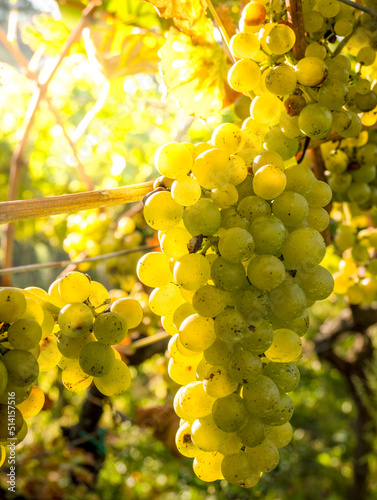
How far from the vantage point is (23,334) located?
358 mm

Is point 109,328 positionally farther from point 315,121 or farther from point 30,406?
point 315,121

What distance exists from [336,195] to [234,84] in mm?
353

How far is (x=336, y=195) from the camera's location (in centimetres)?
75

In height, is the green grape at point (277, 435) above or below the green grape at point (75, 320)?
below

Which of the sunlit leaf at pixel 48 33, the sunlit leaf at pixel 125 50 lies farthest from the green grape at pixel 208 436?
the sunlit leaf at pixel 48 33

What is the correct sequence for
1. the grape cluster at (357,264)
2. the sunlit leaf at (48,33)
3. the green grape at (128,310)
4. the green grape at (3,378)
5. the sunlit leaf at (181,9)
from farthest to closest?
the sunlit leaf at (48,33) → the grape cluster at (357,264) → the sunlit leaf at (181,9) → the green grape at (128,310) → the green grape at (3,378)

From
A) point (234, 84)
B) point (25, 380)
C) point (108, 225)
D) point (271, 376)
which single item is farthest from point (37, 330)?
point (108, 225)

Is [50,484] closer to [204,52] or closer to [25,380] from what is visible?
[25,380]

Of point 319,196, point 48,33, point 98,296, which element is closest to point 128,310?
point 98,296

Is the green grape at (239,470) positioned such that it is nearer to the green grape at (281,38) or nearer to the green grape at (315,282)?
the green grape at (315,282)

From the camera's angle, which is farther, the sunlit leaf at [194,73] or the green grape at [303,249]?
the sunlit leaf at [194,73]

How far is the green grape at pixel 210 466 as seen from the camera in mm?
420

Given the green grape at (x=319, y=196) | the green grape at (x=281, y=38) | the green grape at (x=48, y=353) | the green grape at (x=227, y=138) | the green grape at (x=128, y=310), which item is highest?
the green grape at (x=281, y=38)

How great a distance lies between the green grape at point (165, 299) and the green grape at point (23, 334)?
5.1 inches
